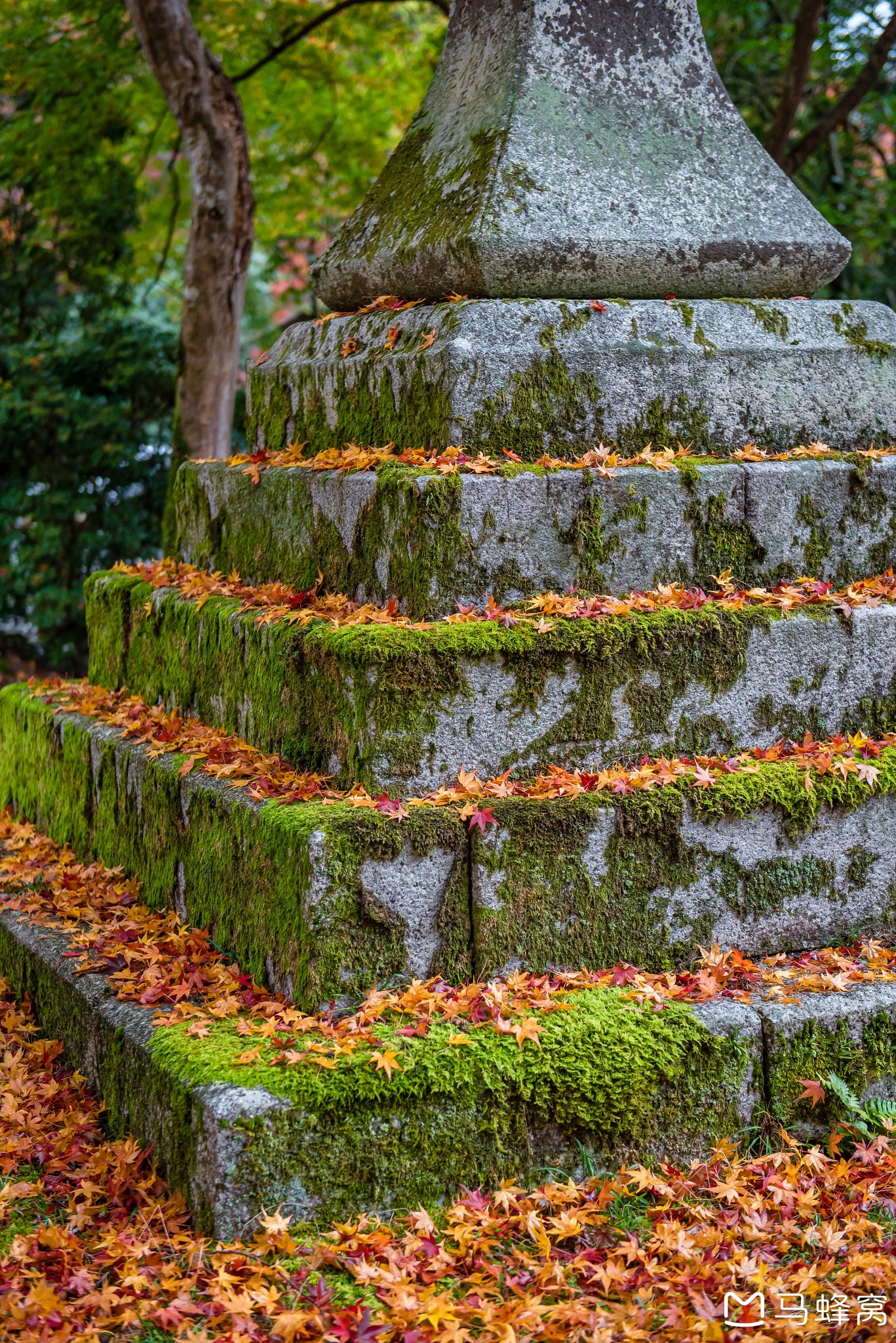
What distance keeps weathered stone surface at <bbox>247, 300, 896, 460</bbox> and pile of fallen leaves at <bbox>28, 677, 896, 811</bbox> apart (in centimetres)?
96

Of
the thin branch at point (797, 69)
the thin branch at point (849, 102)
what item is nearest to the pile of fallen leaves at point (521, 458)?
the thin branch at point (797, 69)

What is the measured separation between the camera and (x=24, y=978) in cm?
428

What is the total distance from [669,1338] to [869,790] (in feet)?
5.30

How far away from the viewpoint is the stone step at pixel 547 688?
326 centimetres

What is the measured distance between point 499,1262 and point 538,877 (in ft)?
2.97

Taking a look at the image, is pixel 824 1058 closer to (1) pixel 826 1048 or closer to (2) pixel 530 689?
(1) pixel 826 1048

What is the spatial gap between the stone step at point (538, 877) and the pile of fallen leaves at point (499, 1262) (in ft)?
1.85

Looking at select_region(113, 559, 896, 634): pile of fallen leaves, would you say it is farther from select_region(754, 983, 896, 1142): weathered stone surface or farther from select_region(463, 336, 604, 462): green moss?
select_region(754, 983, 896, 1142): weathered stone surface

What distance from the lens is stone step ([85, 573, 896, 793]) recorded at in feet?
10.7

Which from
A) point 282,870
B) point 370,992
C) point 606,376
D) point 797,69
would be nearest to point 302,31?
point 797,69

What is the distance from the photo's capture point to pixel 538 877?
3232mm

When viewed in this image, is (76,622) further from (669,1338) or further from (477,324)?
(669,1338)

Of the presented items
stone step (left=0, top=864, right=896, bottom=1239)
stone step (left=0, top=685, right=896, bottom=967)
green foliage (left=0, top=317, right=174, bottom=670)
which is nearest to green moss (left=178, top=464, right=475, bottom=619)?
stone step (left=0, top=685, right=896, bottom=967)

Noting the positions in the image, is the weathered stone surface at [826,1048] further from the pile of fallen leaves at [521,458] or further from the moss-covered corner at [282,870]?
the pile of fallen leaves at [521,458]
